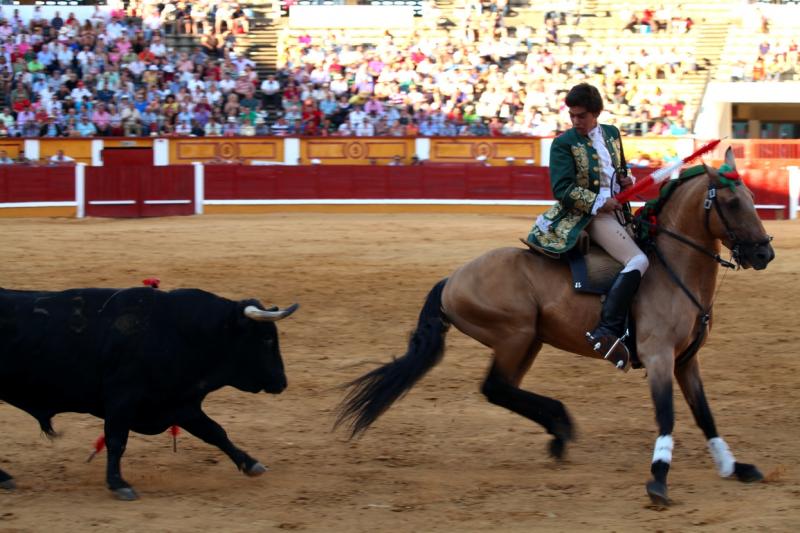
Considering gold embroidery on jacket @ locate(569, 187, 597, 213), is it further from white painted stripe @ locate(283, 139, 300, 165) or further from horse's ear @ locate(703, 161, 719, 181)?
white painted stripe @ locate(283, 139, 300, 165)

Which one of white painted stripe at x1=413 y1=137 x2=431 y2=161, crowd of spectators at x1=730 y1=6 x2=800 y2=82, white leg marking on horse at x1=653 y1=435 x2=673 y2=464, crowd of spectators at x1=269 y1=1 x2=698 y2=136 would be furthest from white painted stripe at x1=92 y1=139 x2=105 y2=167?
white leg marking on horse at x1=653 y1=435 x2=673 y2=464

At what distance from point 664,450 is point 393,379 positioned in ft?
4.65

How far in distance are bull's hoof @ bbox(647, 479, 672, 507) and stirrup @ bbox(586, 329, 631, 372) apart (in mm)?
742

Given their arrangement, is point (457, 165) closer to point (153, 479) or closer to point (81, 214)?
point (81, 214)

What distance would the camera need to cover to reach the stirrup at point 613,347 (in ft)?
18.0

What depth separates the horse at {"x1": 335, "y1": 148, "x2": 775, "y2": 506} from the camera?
5.35 meters

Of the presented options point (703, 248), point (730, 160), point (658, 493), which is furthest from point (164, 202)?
point (658, 493)

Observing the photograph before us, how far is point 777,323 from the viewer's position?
9.69 metres

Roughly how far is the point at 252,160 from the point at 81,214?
365 cm

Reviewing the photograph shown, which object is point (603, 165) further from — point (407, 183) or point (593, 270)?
point (407, 183)

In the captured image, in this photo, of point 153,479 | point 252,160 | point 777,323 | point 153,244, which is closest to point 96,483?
Result: point 153,479

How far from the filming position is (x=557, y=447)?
579 cm

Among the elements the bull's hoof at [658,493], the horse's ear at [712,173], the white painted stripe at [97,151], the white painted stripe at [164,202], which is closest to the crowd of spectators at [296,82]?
the white painted stripe at [97,151]

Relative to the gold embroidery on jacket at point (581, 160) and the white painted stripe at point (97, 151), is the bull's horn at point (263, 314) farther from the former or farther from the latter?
the white painted stripe at point (97, 151)
